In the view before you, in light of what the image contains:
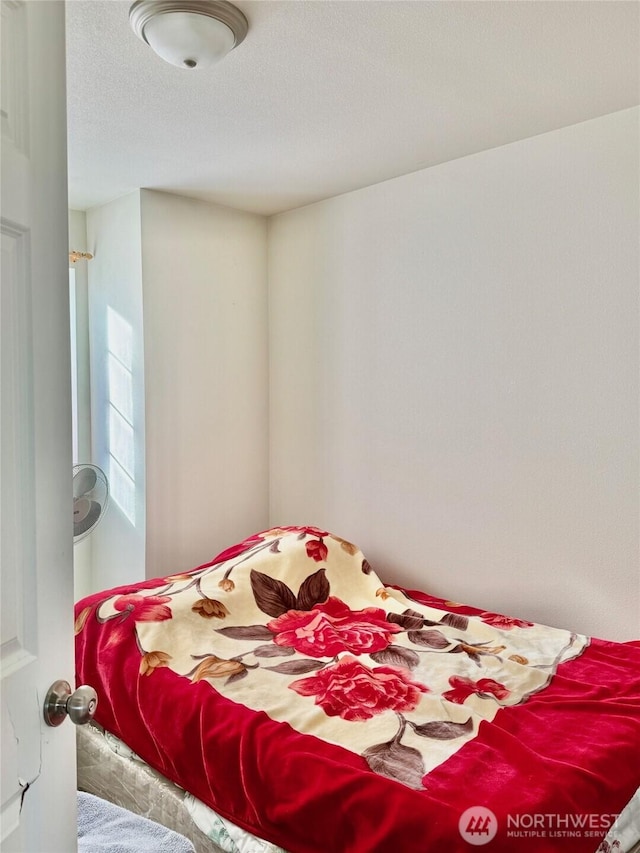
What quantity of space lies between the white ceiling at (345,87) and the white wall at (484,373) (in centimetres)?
23

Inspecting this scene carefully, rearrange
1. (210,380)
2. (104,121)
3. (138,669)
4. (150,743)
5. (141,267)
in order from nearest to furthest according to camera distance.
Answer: (150,743), (138,669), (104,121), (141,267), (210,380)

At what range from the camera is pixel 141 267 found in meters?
3.13

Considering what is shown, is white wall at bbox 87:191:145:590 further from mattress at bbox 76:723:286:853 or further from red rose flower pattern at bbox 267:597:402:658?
mattress at bbox 76:723:286:853

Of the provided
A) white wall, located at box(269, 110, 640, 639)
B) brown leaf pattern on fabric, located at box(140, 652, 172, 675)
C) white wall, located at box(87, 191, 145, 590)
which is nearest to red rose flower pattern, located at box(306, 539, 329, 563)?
white wall, located at box(269, 110, 640, 639)

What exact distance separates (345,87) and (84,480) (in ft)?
6.26

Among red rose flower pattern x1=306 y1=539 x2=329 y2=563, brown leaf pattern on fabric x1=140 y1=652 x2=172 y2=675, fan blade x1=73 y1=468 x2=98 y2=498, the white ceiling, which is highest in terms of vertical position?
the white ceiling

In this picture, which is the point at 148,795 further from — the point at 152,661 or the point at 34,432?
the point at 34,432

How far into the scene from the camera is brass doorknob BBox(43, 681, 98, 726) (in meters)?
0.90

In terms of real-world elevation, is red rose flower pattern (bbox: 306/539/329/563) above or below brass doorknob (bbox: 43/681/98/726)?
below

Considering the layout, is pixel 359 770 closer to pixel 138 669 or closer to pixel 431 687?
pixel 431 687

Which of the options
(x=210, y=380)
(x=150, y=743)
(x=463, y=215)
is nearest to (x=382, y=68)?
(x=463, y=215)

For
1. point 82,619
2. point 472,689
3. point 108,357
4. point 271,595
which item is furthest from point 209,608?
point 108,357

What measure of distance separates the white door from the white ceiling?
948mm

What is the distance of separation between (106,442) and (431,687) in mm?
2176
